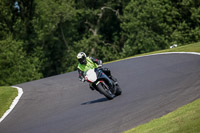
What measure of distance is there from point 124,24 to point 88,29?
22.2 feet

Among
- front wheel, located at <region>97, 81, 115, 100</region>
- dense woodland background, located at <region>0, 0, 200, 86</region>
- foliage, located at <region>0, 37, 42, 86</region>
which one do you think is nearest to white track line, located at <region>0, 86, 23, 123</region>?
front wheel, located at <region>97, 81, 115, 100</region>

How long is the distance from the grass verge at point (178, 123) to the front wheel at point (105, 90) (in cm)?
368

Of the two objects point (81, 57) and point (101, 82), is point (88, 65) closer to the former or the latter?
point (81, 57)

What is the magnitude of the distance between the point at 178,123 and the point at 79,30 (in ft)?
156

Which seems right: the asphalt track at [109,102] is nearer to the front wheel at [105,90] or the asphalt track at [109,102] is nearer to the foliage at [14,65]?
the front wheel at [105,90]

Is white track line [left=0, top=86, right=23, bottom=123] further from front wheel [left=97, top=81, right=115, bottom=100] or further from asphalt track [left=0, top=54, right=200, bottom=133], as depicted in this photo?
front wheel [left=97, top=81, right=115, bottom=100]

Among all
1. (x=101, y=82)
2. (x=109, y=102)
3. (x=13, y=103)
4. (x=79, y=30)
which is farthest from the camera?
(x=79, y=30)

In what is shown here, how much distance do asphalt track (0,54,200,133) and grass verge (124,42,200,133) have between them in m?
0.46

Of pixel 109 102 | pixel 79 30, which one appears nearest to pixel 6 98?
pixel 109 102

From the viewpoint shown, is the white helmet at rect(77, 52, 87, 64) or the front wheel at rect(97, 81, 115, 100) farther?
the front wheel at rect(97, 81, 115, 100)

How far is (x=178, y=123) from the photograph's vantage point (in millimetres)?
7492

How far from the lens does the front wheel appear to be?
39.7 feet

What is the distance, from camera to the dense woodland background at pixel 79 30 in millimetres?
44812

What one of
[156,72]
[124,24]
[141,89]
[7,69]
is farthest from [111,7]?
[141,89]
